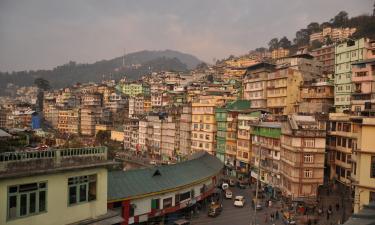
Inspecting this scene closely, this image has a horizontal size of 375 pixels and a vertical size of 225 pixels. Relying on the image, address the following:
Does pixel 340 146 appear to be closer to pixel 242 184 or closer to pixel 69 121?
pixel 242 184

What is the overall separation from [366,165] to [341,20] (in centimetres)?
10148

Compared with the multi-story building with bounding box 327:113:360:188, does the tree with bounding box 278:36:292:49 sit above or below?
above

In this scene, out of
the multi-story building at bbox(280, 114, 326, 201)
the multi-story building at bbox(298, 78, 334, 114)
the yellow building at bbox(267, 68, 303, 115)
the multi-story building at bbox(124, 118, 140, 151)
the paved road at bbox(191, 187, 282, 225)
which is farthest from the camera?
the multi-story building at bbox(124, 118, 140, 151)

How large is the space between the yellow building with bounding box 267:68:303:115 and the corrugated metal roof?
75.9 ft

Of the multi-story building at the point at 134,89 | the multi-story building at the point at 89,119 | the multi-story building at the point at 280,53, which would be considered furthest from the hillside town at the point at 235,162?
the multi-story building at the point at 134,89

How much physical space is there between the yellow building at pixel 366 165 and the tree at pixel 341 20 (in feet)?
320

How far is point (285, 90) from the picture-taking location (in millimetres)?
57781

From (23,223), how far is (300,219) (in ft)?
79.7

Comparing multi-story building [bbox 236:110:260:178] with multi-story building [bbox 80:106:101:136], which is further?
multi-story building [bbox 80:106:101:136]

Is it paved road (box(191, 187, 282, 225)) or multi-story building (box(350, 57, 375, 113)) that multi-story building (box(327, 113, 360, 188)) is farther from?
paved road (box(191, 187, 282, 225))

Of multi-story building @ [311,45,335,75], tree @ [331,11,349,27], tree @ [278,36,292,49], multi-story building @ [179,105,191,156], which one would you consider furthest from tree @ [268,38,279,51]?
multi-story building @ [179,105,191,156]

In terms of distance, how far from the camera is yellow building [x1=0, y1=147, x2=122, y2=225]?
56.4 ft

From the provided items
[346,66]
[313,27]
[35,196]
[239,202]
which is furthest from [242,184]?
[313,27]

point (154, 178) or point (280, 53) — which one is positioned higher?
point (280, 53)
